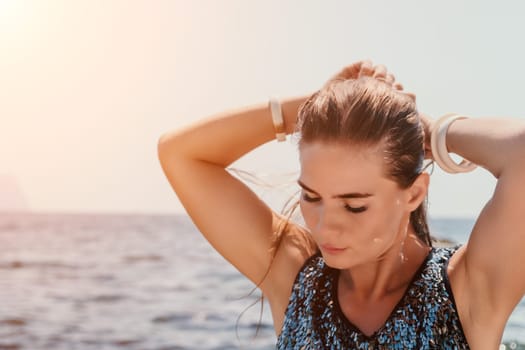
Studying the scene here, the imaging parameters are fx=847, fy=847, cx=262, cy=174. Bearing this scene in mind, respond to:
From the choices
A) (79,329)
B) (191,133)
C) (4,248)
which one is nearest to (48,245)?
(4,248)

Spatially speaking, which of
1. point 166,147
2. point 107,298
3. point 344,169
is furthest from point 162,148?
point 107,298

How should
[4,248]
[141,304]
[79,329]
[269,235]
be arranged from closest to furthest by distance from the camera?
1. [269,235]
2. [79,329]
3. [141,304]
4. [4,248]

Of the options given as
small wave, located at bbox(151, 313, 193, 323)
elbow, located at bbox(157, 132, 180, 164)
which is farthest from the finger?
small wave, located at bbox(151, 313, 193, 323)

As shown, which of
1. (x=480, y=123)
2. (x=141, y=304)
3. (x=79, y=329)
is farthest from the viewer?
(x=141, y=304)

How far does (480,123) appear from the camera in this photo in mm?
2502

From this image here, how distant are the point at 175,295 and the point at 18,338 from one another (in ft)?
14.7

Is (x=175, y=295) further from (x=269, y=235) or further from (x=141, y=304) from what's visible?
(x=269, y=235)

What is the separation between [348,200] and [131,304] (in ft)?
35.4

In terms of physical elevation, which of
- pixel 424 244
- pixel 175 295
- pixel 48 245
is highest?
pixel 424 244

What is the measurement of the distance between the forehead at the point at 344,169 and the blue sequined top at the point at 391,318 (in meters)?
0.35

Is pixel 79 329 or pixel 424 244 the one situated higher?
pixel 424 244

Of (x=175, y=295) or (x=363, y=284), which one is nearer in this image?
(x=363, y=284)

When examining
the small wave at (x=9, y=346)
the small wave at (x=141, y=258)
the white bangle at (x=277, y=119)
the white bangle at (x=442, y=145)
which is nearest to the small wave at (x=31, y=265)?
the small wave at (x=141, y=258)

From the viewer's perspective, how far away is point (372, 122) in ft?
7.88
